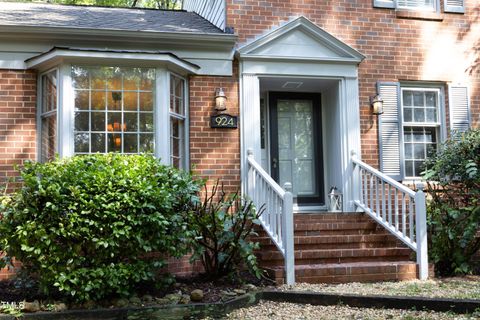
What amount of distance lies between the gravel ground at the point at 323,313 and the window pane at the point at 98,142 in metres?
2.94

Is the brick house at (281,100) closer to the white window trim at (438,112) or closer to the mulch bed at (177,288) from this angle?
the white window trim at (438,112)

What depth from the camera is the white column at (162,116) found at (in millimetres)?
6559

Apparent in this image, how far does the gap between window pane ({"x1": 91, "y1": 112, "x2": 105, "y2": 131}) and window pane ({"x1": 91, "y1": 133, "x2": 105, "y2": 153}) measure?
0.08 meters

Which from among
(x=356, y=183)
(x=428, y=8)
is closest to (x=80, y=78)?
(x=356, y=183)

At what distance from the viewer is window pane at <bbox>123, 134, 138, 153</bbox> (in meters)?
6.56

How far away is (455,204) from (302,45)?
3171 millimetres

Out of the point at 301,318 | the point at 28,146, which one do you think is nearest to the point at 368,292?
the point at 301,318

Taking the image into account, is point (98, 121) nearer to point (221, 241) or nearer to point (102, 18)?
point (102, 18)

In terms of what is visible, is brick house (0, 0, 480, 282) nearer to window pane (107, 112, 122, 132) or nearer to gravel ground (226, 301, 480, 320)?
→ window pane (107, 112, 122, 132)

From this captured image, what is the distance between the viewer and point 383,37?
7.80 m

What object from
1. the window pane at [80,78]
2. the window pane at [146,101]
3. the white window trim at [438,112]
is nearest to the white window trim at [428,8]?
the white window trim at [438,112]

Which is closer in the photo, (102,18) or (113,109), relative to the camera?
(113,109)

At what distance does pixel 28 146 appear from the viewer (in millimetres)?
6473

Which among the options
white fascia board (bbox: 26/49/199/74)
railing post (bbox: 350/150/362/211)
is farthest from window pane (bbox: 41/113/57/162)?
railing post (bbox: 350/150/362/211)
